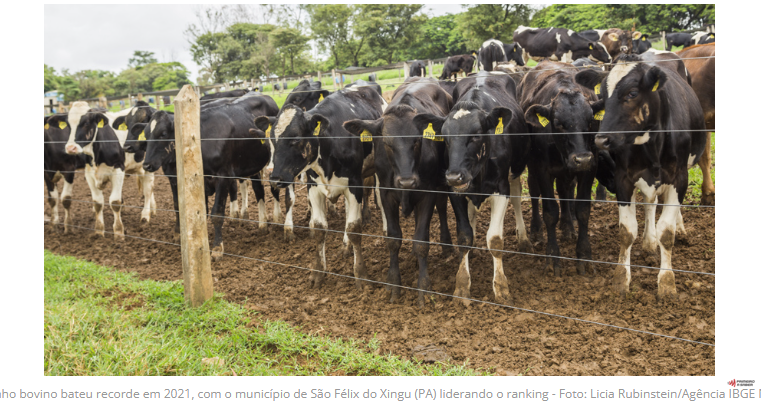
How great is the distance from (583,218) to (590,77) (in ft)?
4.81

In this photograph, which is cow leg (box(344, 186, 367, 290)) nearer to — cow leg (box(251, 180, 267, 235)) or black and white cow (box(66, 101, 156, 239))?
cow leg (box(251, 180, 267, 235))

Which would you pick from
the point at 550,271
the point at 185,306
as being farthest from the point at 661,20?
the point at 185,306

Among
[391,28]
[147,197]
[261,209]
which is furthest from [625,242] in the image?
[391,28]

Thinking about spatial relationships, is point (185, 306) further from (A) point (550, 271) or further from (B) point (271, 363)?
(A) point (550, 271)

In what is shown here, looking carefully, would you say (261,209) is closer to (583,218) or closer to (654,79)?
(583,218)

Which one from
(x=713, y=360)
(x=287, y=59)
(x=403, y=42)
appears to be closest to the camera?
(x=713, y=360)

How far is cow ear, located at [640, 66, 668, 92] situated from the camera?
4.37 meters

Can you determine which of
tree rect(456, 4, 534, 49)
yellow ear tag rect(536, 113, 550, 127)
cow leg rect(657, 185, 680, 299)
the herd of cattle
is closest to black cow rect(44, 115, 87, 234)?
the herd of cattle

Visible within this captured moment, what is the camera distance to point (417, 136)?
16.1ft

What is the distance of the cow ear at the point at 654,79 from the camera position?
4.37m

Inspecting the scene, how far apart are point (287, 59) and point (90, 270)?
55.7 meters

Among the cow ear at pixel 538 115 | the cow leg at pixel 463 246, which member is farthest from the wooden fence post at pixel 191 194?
the cow ear at pixel 538 115

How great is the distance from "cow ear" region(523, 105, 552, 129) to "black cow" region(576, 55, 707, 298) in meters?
0.46

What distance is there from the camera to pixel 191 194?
4941mm
